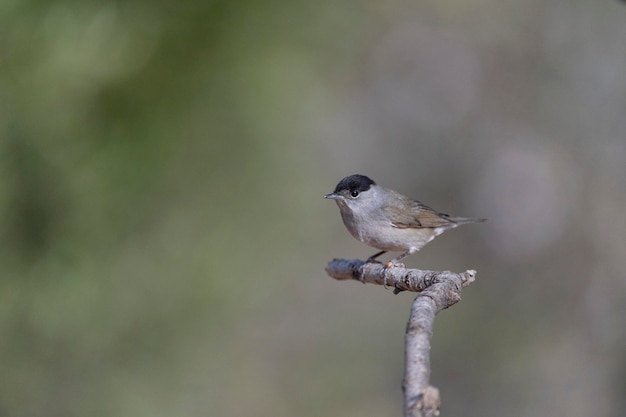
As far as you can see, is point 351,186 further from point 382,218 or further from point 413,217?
point 413,217

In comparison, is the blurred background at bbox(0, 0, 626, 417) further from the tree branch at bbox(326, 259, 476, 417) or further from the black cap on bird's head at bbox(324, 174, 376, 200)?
the tree branch at bbox(326, 259, 476, 417)

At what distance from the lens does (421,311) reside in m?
1.57

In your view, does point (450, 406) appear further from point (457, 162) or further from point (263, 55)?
point (263, 55)

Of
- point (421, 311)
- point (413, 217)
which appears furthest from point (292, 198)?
point (421, 311)

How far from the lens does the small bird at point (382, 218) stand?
3.55 m

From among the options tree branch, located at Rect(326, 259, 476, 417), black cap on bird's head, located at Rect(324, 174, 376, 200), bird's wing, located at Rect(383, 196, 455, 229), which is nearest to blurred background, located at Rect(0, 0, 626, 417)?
black cap on bird's head, located at Rect(324, 174, 376, 200)

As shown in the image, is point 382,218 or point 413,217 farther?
point 413,217

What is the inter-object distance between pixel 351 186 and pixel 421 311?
2.14 m

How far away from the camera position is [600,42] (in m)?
6.44

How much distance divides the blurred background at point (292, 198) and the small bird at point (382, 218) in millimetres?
898

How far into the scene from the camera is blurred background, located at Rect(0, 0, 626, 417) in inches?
142

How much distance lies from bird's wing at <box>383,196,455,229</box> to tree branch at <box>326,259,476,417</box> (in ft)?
3.47

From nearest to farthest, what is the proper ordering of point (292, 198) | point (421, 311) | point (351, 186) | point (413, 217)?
point (421, 311), point (351, 186), point (413, 217), point (292, 198)

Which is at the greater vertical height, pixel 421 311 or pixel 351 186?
pixel 351 186
